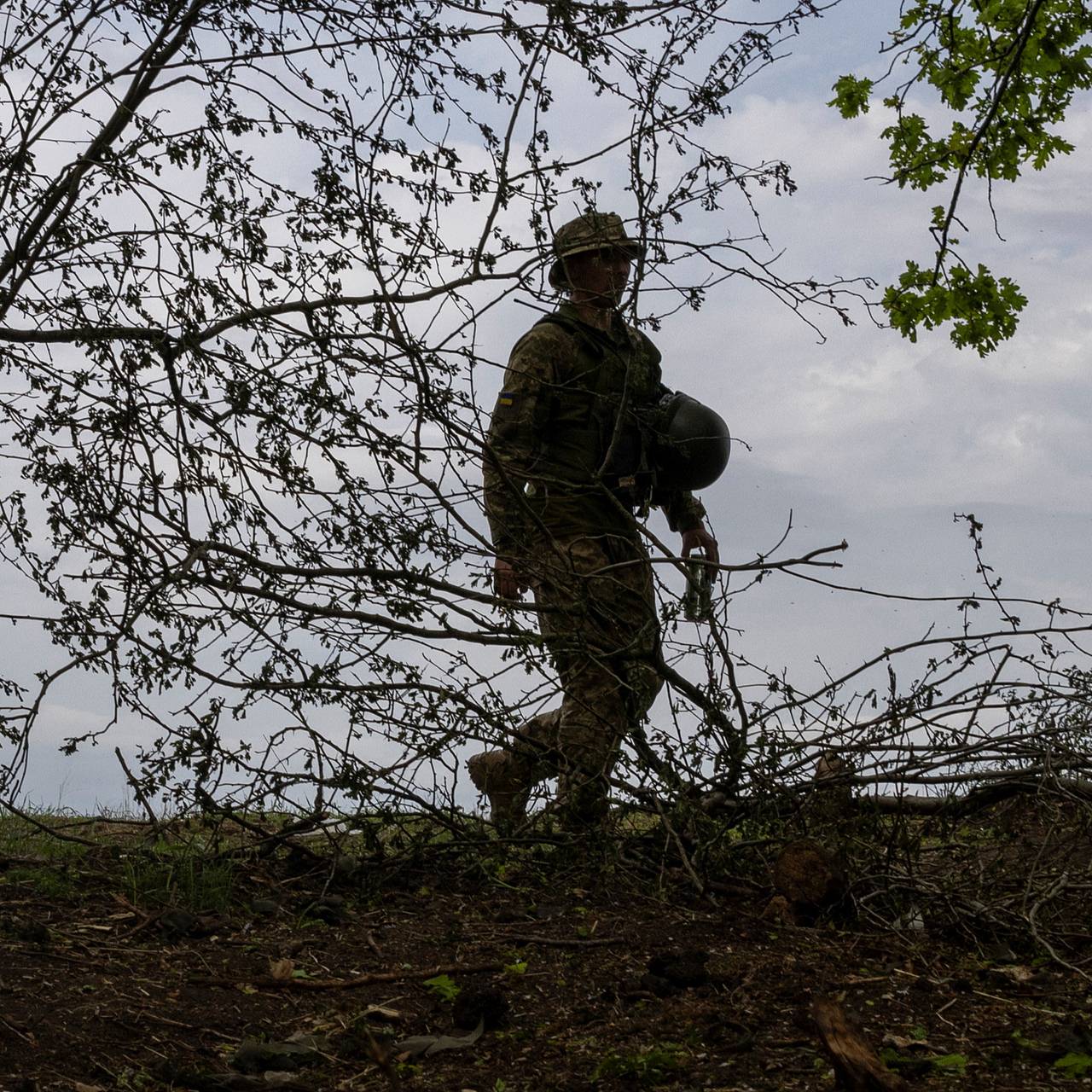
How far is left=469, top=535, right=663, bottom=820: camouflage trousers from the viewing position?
527 cm

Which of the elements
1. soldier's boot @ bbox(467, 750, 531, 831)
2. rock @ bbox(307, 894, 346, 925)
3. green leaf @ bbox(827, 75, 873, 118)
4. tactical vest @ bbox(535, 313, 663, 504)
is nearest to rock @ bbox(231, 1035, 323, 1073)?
rock @ bbox(307, 894, 346, 925)

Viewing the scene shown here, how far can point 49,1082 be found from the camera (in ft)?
10.8

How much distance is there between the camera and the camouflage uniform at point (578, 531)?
5.33 meters

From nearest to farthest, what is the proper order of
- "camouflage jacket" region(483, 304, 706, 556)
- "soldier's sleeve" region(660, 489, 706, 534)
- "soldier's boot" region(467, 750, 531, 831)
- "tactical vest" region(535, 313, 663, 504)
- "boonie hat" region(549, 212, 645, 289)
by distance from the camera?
"boonie hat" region(549, 212, 645, 289) → "soldier's boot" region(467, 750, 531, 831) → "camouflage jacket" region(483, 304, 706, 556) → "tactical vest" region(535, 313, 663, 504) → "soldier's sleeve" region(660, 489, 706, 534)

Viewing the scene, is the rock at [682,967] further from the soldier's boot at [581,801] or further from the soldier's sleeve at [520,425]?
the soldier's sleeve at [520,425]

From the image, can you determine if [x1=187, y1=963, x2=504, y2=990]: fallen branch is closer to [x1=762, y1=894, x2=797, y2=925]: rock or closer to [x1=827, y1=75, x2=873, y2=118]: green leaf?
[x1=762, y1=894, x2=797, y2=925]: rock

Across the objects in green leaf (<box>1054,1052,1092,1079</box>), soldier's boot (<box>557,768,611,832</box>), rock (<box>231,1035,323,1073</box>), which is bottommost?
rock (<box>231,1035,323,1073</box>)

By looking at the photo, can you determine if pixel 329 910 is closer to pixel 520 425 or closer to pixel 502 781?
pixel 502 781

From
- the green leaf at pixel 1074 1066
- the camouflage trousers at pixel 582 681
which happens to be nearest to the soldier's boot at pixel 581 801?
the camouflage trousers at pixel 582 681

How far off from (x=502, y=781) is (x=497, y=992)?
226 cm

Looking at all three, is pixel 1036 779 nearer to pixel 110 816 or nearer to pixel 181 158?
pixel 181 158

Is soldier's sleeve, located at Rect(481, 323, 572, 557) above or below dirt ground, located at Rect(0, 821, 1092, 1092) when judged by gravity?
above

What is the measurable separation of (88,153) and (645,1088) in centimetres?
386

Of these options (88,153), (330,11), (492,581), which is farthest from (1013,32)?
(88,153)
